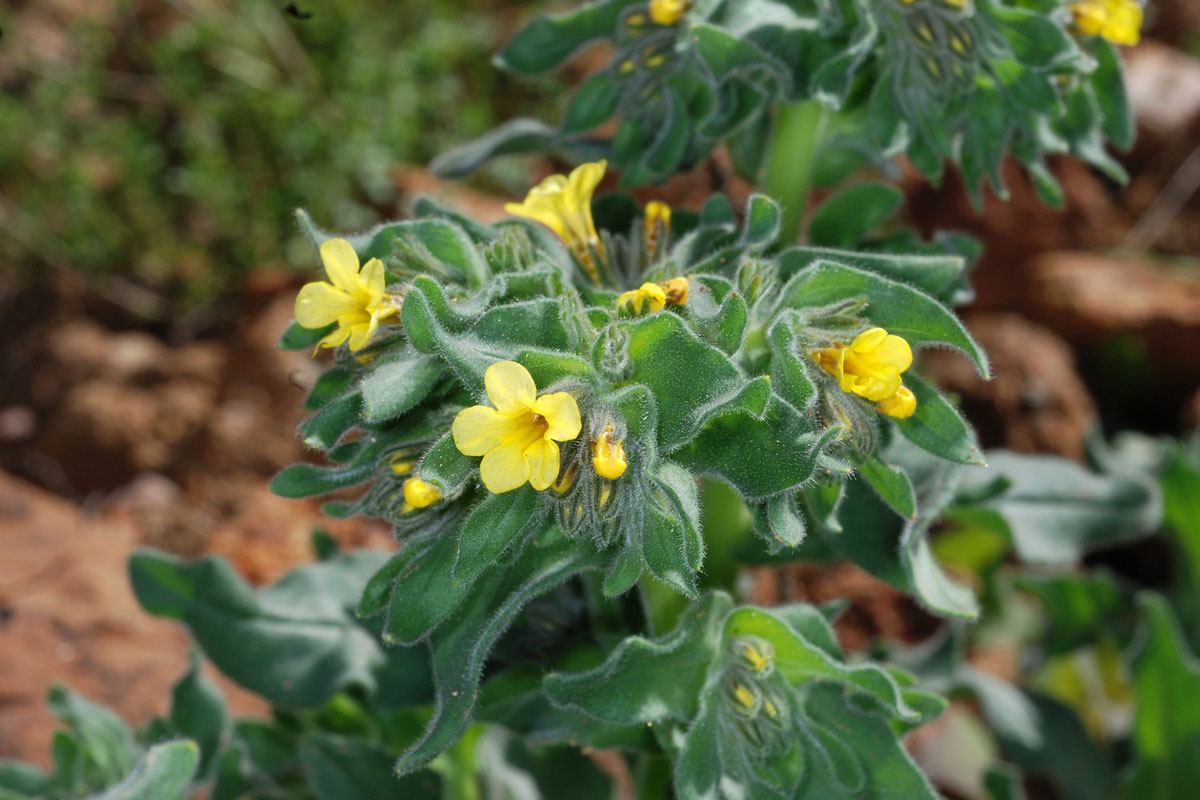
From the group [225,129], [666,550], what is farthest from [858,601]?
[225,129]

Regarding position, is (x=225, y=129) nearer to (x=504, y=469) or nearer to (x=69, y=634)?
(x=69, y=634)

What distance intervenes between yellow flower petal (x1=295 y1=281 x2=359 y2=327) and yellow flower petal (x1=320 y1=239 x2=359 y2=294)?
28mm

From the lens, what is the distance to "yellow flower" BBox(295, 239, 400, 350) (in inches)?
73.4

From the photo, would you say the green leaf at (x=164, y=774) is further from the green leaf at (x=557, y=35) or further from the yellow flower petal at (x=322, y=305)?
the green leaf at (x=557, y=35)

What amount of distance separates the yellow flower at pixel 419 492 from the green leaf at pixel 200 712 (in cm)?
136

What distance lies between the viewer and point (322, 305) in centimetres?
192

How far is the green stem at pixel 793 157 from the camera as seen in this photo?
255 centimetres

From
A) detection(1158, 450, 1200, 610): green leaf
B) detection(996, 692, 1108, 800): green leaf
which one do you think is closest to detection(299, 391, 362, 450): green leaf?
detection(996, 692, 1108, 800): green leaf

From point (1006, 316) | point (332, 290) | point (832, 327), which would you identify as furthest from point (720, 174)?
point (1006, 316)

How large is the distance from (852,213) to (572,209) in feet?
2.17

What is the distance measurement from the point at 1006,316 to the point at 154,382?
156 inches

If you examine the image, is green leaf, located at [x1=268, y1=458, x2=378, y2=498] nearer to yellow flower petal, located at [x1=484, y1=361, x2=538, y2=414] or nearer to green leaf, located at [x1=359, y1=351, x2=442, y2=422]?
green leaf, located at [x1=359, y1=351, x2=442, y2=422]

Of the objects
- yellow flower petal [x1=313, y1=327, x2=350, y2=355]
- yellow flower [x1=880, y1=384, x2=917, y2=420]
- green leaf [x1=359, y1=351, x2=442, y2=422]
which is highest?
green leaf [x1=359, y1=351, x2=442, y2=422]

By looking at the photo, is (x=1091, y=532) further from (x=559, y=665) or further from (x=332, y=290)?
(x=332, y=290)
